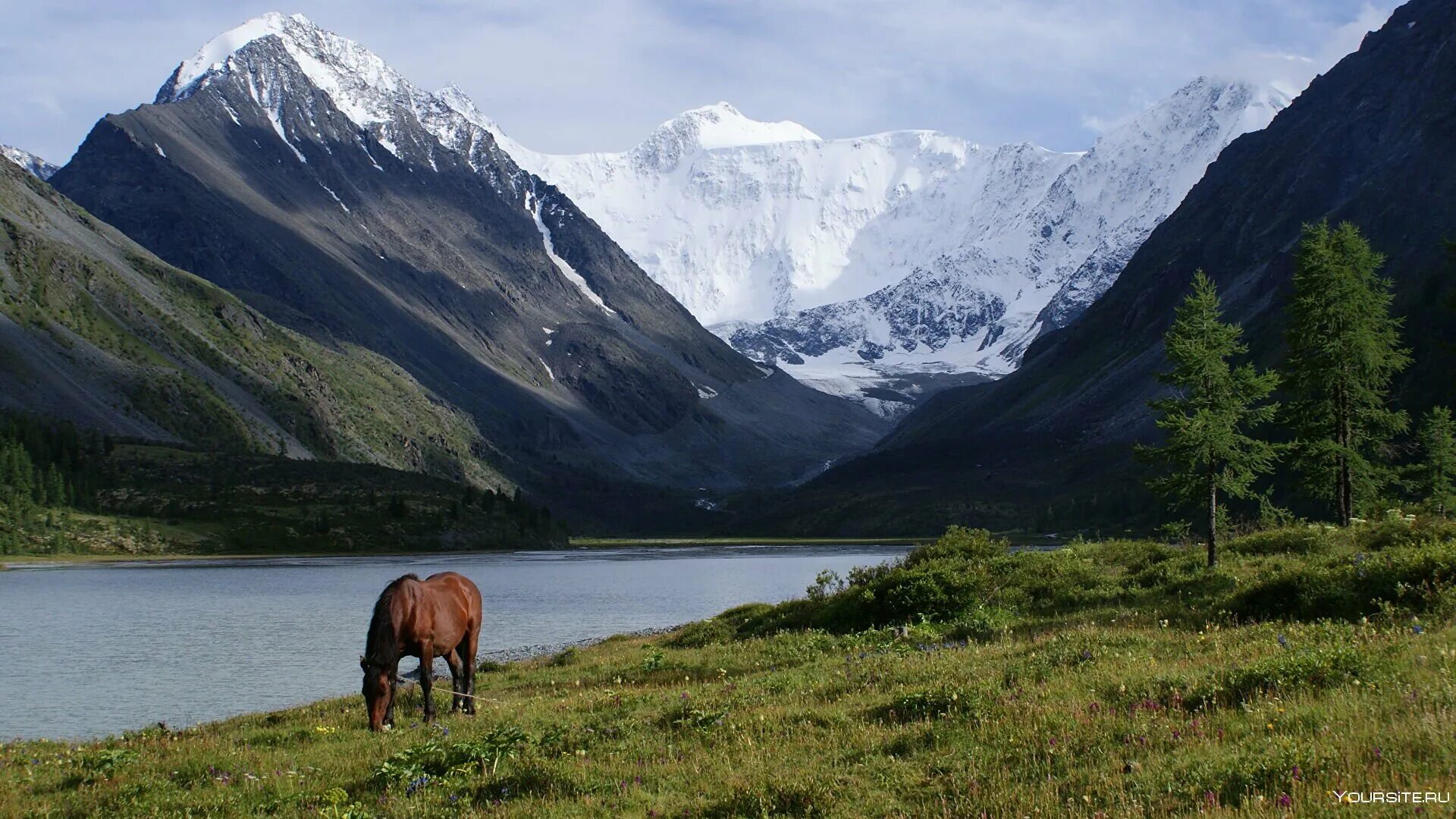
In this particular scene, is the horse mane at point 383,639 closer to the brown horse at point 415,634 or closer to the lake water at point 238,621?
the brown horse at point 415,634

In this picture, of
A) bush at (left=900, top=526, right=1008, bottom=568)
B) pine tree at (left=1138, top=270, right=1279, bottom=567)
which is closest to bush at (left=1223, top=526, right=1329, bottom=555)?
pine tree at (left=1138, top=270, right=1279, bottom=567)

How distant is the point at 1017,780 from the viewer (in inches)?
511

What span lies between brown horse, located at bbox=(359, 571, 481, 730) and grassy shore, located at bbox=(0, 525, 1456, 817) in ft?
2.92

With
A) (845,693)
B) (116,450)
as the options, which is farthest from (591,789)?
(116,450)

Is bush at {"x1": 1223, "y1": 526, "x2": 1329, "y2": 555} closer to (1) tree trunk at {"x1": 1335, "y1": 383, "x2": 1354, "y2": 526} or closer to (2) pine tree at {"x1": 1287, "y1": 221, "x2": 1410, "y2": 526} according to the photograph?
(2) pine tree at {"x1": 1287, "y1": 221, "x2": 1410, "y2": 526}

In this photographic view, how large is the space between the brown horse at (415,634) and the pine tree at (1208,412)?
92.4 ft

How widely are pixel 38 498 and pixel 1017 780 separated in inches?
7314

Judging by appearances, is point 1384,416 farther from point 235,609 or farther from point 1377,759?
point 235,609

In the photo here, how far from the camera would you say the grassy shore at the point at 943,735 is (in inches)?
483

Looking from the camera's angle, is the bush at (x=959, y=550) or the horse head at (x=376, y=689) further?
the bush at (x=959, y=550)

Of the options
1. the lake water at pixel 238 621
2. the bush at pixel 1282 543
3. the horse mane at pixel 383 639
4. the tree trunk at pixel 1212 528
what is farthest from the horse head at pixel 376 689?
the bush at pixel 1282 543

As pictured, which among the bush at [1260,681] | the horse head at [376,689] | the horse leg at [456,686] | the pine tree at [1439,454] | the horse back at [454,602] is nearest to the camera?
the bush at [1260,681]

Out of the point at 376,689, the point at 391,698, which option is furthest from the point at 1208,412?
the point at 376,689

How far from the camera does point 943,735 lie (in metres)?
15.4
